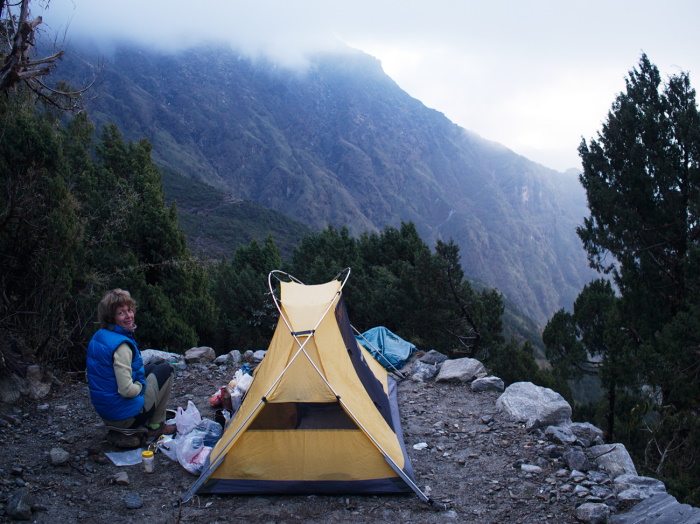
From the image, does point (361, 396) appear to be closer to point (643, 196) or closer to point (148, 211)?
point (643, 196)

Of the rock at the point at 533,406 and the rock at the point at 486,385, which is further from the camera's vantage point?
the rock at the point at 486,385

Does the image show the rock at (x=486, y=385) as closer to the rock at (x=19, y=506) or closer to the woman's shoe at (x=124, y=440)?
the woman's shoe at (x=124, y=440)

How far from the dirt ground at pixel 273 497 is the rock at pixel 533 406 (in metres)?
0.17

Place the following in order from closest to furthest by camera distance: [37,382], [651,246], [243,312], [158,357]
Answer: [37,382] → [158,357] → [651,246] → [243,312]

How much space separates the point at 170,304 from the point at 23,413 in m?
7.40

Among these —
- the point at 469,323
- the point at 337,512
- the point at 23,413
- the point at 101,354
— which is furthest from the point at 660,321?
the point at 23,413

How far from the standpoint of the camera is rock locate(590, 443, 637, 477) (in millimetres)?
4445

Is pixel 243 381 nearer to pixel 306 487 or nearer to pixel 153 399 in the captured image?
pixel 153 399

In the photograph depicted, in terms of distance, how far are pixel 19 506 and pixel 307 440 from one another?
2.35 metres

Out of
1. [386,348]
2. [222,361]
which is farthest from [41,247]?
[386,348]

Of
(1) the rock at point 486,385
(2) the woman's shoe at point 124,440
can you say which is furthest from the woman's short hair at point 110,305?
(1) the rock at point 486,385

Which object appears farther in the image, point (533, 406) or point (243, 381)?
point (243, 381)

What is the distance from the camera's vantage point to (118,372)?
4.54 meters

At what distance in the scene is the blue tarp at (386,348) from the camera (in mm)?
8180
